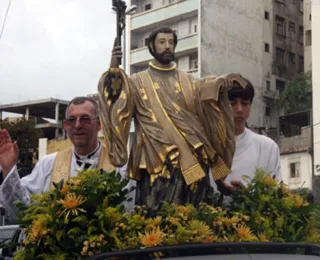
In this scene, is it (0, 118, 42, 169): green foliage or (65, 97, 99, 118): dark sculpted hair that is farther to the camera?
(0, 118, 42, 169): green foliage

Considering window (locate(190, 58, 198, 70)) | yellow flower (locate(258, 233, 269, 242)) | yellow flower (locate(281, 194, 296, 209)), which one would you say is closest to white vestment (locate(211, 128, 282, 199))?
yellow flower (locate(281, 194, 296, 209))

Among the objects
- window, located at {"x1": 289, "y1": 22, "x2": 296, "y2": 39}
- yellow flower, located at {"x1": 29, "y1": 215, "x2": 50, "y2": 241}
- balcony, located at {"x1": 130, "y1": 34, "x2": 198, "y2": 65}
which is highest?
window, located at {"x1": 289, "y1": 22, "x2": 296, "y2": 39}

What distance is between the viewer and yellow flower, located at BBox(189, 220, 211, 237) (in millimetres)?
3482

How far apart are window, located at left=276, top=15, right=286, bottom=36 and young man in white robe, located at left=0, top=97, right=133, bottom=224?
34020 mm

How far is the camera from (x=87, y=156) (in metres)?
4.79

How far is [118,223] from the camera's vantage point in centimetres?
356

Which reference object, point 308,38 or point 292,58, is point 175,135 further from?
point 292,58

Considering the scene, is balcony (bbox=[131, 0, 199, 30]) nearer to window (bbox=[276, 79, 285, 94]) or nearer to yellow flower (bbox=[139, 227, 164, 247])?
window (bbox=[276, 79, 285, 94])

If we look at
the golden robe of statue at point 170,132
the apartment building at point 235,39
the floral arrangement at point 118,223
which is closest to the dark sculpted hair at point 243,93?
the golden robe of statue at point 170,132

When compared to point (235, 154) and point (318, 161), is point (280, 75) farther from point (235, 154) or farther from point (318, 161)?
point (235, 154)

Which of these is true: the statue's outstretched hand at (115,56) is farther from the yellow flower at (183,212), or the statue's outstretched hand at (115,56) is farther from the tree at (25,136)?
the tree at (25,136)

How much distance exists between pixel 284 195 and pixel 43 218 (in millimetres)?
1318

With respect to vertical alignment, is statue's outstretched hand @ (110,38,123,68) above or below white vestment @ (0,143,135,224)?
above

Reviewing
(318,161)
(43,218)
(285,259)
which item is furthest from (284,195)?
(318,161)
